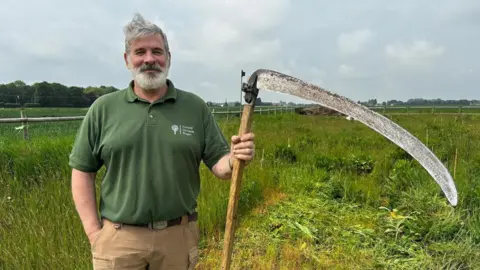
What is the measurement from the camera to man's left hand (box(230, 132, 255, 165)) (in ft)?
5.33

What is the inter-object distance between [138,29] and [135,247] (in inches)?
44.0

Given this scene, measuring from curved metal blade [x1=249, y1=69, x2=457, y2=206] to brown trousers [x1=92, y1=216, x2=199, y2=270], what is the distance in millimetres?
982

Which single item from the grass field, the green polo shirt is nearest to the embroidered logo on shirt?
the green polo shirt

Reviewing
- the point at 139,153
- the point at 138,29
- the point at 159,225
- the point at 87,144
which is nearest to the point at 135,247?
the point at 159,225

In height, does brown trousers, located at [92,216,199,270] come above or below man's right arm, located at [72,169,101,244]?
below

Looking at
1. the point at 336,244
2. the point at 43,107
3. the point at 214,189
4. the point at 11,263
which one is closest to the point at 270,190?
the point at 214,189

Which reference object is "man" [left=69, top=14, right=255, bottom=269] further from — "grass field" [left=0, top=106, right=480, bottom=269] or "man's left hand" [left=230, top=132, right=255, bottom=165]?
"grass field" [left=0, top=106, right=480, bottom=269]

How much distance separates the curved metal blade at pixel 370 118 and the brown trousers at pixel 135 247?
3.22ft

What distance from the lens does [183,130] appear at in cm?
187

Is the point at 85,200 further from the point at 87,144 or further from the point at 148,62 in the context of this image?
the point at 148,62

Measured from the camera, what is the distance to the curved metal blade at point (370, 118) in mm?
1301

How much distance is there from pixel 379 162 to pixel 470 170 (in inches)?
62.1

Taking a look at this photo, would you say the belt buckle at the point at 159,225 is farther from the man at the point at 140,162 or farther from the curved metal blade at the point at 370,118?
the curved metal blade at the point at 370,118

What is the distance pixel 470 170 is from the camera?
538 centimetres
